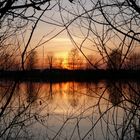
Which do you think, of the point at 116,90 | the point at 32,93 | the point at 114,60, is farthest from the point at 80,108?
the point at 114,60

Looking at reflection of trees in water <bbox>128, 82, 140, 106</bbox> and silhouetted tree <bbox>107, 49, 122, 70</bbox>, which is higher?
silhouetted tree <bbox>107, 49, 122, 70</bbox>

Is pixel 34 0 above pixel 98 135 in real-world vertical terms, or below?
above

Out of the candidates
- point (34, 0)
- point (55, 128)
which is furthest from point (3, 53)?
point (55, 128)

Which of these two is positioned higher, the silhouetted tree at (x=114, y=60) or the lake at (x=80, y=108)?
the silhouetted tree at (x=114, y=60)

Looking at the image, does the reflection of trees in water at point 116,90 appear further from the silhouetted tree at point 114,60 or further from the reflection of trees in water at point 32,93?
the reflection of trees in water at point 32,93

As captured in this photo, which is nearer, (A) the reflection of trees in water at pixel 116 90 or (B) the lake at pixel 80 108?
(A) the reflection of trees in water at pixel 116 90

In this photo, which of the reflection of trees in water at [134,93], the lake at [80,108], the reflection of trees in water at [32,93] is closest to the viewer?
the reflection of trees in water at [134,93]

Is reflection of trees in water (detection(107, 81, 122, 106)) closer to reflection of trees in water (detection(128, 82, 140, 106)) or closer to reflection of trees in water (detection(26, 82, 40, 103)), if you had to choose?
reflection of trees in water (detection(128, 82, 140, 106))

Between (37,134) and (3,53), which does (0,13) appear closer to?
(3,53)

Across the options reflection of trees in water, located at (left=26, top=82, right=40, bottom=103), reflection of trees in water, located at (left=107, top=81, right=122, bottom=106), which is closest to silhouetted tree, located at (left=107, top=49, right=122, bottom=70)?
reflection of trees in water, located at (left=107, top=81, right=122, bottom=106)

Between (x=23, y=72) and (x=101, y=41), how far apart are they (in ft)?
2.65

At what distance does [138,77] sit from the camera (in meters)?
2.49

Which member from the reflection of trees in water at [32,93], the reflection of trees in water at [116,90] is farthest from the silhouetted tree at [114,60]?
the reflection of trees in water at [32,93]

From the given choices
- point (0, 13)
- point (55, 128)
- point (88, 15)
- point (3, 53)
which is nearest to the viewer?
point (0, 13)
